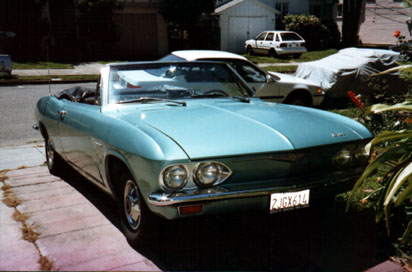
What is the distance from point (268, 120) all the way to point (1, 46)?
23034mm

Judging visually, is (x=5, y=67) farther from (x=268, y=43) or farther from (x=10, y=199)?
(x=268, y=43)

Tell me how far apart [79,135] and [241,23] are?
28.3m

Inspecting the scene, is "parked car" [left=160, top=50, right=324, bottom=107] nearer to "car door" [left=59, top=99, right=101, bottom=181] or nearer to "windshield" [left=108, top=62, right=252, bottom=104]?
"windshield" [left=108, top=62, right=252, bottom=104]

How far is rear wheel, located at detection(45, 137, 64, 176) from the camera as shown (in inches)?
223

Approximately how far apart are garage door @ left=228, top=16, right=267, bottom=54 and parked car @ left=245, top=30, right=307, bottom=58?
2624mm

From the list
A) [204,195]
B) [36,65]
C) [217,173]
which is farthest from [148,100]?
[36,65]

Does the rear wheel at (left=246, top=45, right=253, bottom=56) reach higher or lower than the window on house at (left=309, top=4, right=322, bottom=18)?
lower

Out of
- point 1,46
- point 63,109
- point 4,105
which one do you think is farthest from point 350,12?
point 63,109

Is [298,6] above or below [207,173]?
above

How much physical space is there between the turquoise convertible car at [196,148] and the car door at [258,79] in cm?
441

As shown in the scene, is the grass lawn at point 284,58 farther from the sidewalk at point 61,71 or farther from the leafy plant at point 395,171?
the leafy plant at point 395,171

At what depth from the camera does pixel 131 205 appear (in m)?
3.63

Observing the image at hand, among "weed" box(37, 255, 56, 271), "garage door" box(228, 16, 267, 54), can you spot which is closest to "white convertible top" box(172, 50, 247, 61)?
"weed" box(37, 255, 56, 271)

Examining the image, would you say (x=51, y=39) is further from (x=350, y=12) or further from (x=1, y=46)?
(x=350, y=12)
